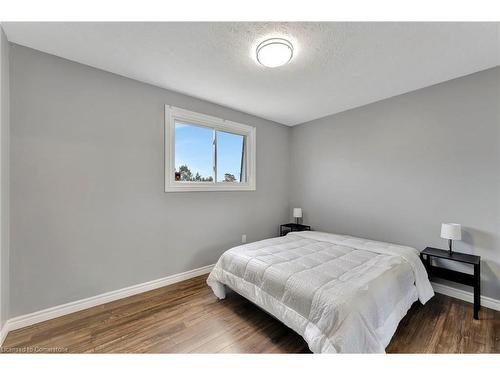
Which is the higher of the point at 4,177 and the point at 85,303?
the point at 4,177

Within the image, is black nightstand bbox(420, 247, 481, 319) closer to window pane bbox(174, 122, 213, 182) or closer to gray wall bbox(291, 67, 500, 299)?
gray wall bbox(291, 67, 500, 299)

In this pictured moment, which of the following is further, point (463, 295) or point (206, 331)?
point (463, 295)

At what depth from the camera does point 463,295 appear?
7.43 ft

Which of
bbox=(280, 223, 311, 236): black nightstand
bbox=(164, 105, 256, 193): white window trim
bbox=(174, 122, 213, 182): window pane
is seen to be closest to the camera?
bbox=(164, 105, 256, 193): white window trim

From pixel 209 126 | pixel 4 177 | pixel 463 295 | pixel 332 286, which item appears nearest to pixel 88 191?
pixel 4 177

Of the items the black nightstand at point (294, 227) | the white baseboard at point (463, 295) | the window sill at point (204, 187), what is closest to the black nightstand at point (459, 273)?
the white baseboard at point (463, 295)

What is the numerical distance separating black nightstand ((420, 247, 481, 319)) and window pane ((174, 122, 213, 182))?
292cm

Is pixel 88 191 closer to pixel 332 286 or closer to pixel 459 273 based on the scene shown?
pixel 332 286

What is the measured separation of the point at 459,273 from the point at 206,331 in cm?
262

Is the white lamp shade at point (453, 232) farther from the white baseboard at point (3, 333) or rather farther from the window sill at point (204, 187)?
the white baseboard at point (3, 333)

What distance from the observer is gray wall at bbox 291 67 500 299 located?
2152 millimetres

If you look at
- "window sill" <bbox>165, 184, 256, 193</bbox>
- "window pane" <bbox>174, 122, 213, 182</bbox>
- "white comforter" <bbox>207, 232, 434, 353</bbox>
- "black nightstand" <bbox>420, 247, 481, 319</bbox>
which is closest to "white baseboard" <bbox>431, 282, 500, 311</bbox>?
"black nightstand" <bbox>420, 247, 481, 319</bbox>

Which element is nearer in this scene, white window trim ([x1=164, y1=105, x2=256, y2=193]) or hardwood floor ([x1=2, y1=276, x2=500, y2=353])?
hardwood floor ([x1=2, y1=276, x2=500, y2=353])

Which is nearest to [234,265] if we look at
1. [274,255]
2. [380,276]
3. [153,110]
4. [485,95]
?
[274,255]
